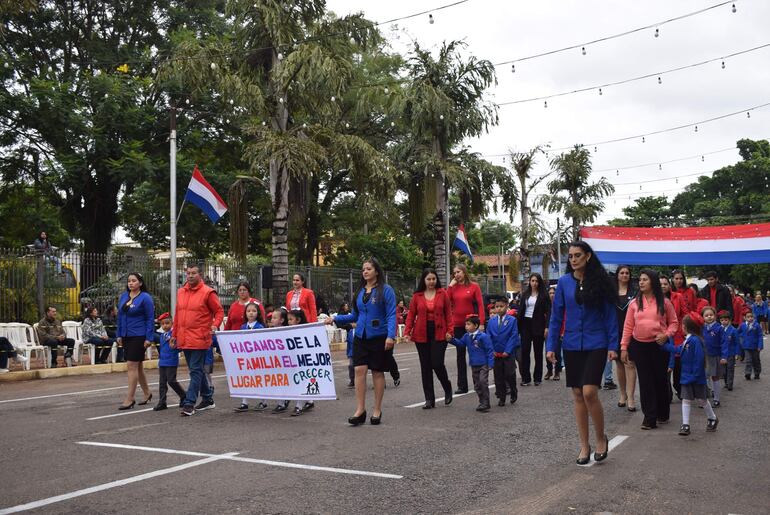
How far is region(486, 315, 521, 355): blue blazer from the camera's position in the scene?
10914mm

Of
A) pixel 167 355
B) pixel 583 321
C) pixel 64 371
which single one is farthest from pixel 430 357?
pixel 64 371

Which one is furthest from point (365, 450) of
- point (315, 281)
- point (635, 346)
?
point (315, 281)

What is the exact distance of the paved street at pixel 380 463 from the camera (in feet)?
18.4

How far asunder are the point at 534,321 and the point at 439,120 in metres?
14.4

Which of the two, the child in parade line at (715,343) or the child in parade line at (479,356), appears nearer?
the child in parade line at (479,356)

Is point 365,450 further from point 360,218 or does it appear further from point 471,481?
point 360,218

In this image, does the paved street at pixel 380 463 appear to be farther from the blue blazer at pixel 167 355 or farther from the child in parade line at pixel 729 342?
the child in parade line at pixel 729 342

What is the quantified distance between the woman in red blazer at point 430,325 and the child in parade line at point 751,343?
686cm

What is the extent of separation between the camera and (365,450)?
24.6ft

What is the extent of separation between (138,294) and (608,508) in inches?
287

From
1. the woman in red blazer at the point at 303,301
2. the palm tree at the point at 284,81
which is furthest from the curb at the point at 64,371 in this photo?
the woman in red blazer at the point at 303,301

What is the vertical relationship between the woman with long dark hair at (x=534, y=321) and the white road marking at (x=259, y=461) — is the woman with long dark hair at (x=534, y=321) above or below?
above

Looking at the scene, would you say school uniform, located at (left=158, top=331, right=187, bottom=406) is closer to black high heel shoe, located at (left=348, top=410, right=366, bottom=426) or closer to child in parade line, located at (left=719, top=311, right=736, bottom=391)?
black high heel shoe, located at (left=348, top=410, right=366, bottom=426)

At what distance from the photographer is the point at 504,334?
35.9 feet
